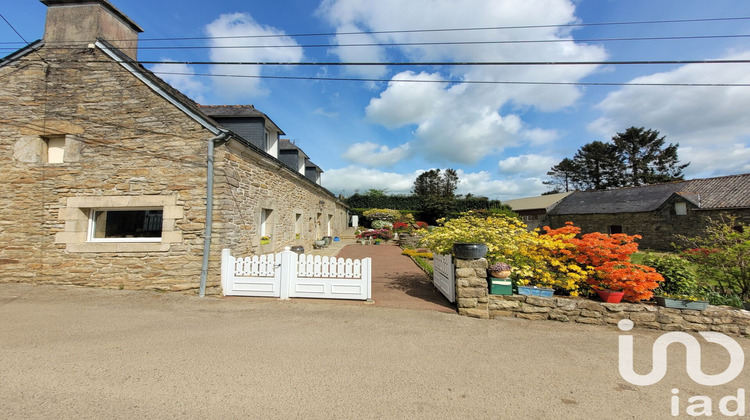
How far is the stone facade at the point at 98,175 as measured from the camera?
6410mm

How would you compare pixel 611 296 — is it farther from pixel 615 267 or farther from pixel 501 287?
pixel 501 287

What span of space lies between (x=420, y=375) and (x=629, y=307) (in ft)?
14.2

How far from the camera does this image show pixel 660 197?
20859 millimetres

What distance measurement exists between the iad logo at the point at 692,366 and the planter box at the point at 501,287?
5.44 feet

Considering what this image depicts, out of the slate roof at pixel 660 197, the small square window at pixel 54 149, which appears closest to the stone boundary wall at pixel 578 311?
the small square window at pixel 54 149

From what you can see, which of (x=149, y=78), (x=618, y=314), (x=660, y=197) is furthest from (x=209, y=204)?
(x=660, y=197)

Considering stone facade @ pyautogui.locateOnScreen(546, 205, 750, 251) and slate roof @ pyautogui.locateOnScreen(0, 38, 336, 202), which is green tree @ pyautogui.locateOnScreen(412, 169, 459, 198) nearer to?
stone facade @ pyautogui.locateOnScreen(546, 205, 750, 251)

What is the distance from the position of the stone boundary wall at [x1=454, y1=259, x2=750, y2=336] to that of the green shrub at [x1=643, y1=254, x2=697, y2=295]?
1.42 feet

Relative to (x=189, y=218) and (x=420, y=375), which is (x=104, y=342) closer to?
(x=189, y=218)

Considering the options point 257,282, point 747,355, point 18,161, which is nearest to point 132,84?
point 18,161

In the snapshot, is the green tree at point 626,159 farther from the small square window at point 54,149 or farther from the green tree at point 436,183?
the small square window at point 54,149

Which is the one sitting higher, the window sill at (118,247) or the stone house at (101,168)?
the stone house at (101,168)

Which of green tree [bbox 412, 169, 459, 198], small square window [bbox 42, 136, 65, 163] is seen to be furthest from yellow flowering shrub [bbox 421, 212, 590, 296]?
green tree [bbox 412, 169, 459, 198]

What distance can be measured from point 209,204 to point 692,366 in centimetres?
838
